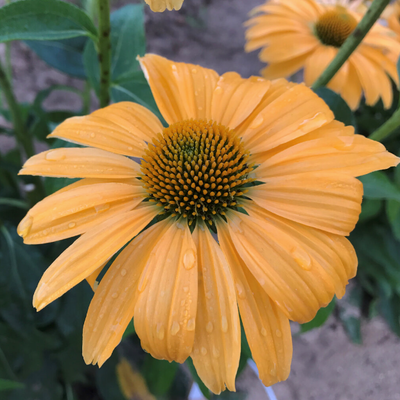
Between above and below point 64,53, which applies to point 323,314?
below

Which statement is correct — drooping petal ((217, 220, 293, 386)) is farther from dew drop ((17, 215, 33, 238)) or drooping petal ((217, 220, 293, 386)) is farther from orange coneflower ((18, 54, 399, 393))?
dew drop ((17, 215, 33, 238))

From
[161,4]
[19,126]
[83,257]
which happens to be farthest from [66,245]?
[161,4]

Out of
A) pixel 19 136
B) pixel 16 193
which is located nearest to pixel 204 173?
pixel 19 136

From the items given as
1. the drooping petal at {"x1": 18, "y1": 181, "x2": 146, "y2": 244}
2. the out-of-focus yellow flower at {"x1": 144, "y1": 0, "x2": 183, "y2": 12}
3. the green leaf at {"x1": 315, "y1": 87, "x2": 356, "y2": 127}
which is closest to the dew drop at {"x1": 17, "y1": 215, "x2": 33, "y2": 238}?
the drooping petal at {"x1": 18, "y1": 181, "x2": 146, "y2": 244}

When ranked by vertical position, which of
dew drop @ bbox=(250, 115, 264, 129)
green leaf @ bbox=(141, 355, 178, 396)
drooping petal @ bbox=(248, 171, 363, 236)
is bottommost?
green leaf @ bbox=(141, 355, 178, 396)

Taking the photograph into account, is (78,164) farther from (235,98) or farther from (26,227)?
(235,98)

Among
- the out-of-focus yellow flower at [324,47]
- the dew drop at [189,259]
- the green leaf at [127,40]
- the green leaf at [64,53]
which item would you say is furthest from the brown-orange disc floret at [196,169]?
the out-of-focus yellow flower at [324,47]

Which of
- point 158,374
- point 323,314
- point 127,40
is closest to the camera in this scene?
point 323,314
